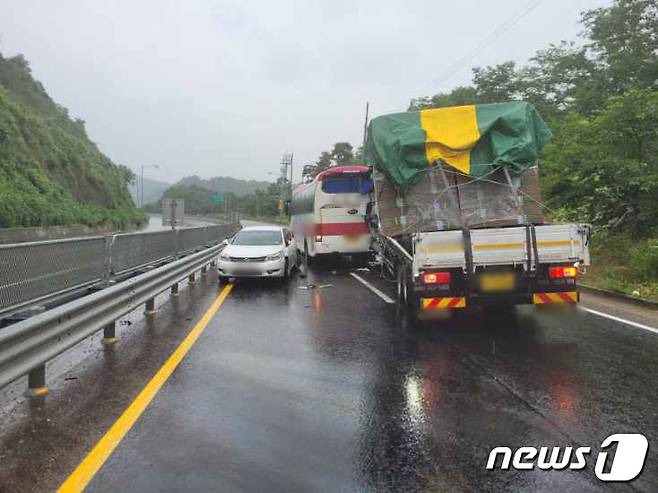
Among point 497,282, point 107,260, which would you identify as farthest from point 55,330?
point 497,282

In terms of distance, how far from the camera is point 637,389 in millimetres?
5332

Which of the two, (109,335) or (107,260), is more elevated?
(107,260)

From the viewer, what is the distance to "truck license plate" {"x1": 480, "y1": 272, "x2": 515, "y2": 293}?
24.7 ft

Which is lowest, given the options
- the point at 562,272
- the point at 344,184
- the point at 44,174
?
the point at 562,272

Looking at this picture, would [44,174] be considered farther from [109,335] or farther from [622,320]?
[622,320]

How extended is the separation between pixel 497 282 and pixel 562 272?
932mm

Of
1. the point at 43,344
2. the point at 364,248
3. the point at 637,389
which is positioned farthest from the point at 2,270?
the point at 364,248

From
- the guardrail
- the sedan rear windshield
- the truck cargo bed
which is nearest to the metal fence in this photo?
the guardrail

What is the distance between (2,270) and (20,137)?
41006mm

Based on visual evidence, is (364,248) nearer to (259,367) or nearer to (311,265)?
(311,265)

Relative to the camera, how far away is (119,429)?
14.1 feet

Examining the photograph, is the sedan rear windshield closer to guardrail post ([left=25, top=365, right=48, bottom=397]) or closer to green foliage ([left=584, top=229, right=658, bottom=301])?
green foliage ([left=584, top=229, right=658, bottom=301])

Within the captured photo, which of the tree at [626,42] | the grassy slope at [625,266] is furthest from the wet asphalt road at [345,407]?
the tree at [626,42]

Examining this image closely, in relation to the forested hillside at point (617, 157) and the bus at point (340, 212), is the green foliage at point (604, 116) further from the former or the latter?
the bus at point (340, 212)
